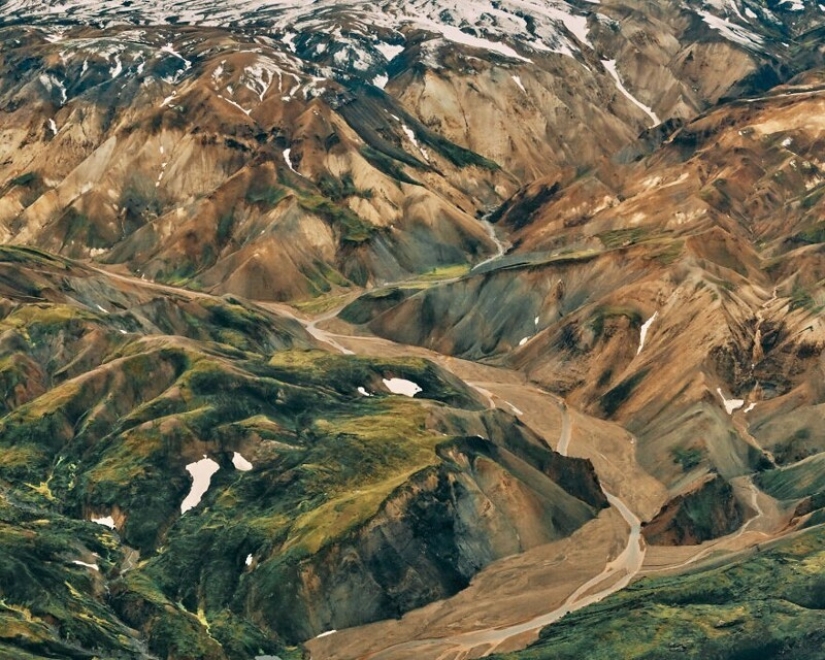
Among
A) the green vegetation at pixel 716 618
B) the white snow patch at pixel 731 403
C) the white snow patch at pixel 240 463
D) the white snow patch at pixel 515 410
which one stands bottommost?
the white snow patch at pixel 515 410

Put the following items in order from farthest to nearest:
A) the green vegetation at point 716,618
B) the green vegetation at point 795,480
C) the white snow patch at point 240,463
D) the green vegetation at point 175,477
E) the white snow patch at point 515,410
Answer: the white snow patch at point 515,410
the green vegetation at point 795,480
the white snow patch at point 240,463
the green vegetation at point 175,477
the green vegetation at point 716,618

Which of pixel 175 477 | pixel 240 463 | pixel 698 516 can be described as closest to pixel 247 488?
pixel 240 463

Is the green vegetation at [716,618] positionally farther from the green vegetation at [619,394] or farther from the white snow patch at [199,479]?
the green vegetation at [619,394]

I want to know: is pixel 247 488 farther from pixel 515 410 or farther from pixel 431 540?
pixel 515 410

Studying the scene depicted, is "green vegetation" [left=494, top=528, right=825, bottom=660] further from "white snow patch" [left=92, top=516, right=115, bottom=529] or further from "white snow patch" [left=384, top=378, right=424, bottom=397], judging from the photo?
"white snow patch" [left=384, top=378, right=424, bottom=397]

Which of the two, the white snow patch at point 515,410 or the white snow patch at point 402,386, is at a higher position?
the white snow patch at point 402,386

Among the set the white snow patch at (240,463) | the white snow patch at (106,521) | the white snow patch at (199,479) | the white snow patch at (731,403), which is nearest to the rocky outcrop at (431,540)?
the white snow patch at (240,463)

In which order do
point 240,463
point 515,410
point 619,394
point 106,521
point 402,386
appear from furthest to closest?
point 619,394, point 515,410, point 402,386, point 240,463, point 106,521
